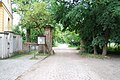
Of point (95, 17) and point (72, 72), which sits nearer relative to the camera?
point (72, 72)

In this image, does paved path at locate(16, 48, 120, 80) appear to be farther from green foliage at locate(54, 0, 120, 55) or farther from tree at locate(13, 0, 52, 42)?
tree at locate(13, 0, 52, 42)

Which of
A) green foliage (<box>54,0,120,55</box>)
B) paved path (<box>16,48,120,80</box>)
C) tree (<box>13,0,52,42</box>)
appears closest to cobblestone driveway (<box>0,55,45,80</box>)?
paved path (<box>16,48,120,80</box>)

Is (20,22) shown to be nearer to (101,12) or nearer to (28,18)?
(28,18)

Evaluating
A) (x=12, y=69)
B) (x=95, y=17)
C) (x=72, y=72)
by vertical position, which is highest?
(x=95, y=17)

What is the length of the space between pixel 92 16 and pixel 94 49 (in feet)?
14.4

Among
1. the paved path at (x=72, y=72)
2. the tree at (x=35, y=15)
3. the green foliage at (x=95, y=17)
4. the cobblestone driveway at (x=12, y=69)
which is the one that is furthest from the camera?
the tree at (x=35, y=15)

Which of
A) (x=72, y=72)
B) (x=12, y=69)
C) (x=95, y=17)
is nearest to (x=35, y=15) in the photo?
(x=95, y=17)

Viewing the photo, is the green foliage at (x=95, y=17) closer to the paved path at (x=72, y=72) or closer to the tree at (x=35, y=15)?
the tree at (x=35, y=15)

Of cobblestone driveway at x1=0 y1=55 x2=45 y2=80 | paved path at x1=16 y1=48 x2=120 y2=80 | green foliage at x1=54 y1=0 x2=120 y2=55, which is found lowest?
paved path at x1=16 y1=48 x2=120 y2=80

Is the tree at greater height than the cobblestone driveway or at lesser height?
greater

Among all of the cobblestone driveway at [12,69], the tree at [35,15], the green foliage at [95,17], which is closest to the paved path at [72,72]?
the cobblestone driveway at [12,69]

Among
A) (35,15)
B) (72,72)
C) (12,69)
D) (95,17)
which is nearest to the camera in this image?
(72,72)

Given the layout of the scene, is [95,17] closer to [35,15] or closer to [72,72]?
[35,15]

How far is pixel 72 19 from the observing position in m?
25.2
